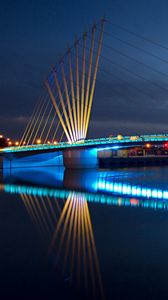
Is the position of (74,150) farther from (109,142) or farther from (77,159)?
(109,142)

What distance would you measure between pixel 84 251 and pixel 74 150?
3528 cm

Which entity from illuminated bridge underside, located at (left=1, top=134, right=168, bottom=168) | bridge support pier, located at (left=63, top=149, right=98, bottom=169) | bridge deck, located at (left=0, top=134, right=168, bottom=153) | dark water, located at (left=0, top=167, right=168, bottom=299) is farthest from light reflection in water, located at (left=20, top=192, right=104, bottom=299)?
bridge support pier, located at (left=63, top=149, right=98, bottom=169)

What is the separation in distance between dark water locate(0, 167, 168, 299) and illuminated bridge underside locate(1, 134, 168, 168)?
22.4m

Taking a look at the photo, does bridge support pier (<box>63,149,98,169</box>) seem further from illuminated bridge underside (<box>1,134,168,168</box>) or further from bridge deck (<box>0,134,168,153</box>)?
bridge deck (<box>0,134,168,153</box>)

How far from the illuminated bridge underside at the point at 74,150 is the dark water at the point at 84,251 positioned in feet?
73.5

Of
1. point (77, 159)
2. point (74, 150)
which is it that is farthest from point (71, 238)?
point (77, 159)

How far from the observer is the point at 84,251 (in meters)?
8.74

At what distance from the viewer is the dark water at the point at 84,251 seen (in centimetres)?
656

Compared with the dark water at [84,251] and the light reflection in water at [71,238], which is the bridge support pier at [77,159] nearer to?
the light reflection in water at [71,238]

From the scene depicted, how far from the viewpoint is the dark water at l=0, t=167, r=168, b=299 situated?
21.5ft

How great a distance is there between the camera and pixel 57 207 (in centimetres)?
1602

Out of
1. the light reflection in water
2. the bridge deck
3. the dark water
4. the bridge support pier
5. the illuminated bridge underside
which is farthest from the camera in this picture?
the bridge support pier

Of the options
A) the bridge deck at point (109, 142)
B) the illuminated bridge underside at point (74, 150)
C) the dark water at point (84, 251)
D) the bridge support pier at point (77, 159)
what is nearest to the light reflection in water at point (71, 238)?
the dark water at point (84, 251)

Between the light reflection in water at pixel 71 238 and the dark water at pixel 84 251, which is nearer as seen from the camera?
the dark water at pixel 84 251
